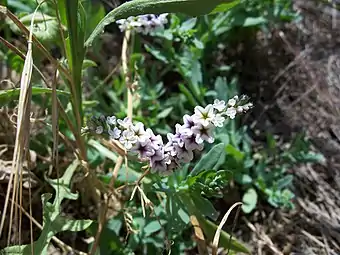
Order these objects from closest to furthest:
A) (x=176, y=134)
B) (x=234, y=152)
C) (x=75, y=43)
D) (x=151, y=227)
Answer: (x=176, y=134)
(x=75, y=43)
(x=151, y=227)
(x=234, y=152)

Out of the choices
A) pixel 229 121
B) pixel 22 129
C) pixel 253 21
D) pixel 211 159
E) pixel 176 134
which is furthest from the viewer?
pixel 253 21

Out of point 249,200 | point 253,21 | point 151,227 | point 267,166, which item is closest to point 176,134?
point 151,227

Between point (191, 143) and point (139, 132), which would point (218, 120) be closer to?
point (191, 143)

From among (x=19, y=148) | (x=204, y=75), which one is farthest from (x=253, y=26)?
(x=19, y=148)

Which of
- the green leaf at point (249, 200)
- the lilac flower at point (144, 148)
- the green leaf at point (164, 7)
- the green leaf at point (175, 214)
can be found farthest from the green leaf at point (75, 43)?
the green leaf at point (249, 200)

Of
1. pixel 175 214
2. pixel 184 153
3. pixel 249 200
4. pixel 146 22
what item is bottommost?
pixel 249 200

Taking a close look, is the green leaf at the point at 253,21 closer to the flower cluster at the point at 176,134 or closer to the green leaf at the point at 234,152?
the green leaf at the point at 234,152

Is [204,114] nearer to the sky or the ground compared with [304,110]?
nearer to the sky
